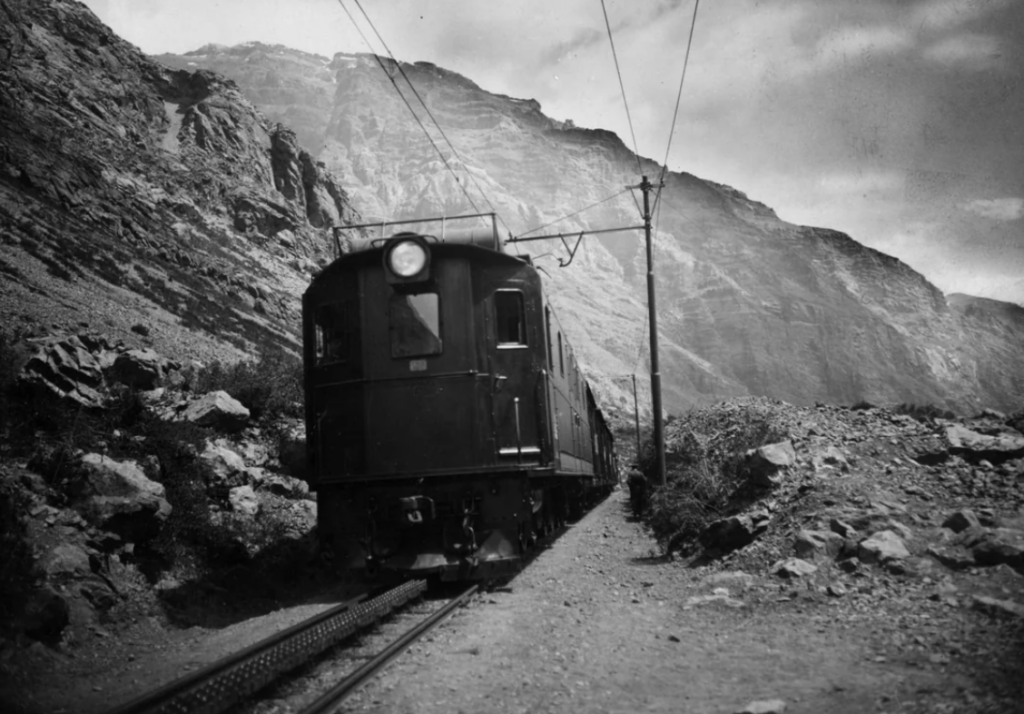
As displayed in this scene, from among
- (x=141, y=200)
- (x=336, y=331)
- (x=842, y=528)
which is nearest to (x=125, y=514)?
(x=336, y=331)

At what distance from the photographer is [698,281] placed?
111688 mm

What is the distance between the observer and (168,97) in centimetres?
7188

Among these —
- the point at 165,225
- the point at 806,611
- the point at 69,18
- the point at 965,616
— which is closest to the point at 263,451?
the point at 806,611

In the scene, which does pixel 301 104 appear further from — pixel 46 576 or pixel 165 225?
pixel 46 576

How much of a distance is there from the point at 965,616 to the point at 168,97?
81080 mm

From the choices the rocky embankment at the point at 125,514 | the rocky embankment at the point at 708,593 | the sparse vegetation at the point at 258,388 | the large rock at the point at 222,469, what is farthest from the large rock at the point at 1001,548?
the sparse vegetation at the point at 258,388

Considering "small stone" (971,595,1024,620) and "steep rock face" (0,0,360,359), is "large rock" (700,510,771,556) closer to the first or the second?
"small stone" (971,595,1024,620)

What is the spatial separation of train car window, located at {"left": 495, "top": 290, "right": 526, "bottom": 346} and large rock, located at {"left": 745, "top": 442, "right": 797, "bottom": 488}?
156 inches

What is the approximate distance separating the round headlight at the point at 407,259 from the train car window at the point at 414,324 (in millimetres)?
331

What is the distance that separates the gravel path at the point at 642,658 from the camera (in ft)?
15.4

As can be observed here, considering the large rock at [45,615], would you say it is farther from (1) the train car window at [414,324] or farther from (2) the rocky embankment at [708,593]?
(1) the train car window at [414,324]

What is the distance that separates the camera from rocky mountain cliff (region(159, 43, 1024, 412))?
9781 cm

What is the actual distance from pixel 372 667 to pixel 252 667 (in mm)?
849

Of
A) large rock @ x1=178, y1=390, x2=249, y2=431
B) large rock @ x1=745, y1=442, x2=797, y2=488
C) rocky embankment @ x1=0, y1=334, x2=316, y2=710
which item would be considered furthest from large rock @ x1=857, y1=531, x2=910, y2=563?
large rock @ x1=178, y1=390, x2=249, y2=431
